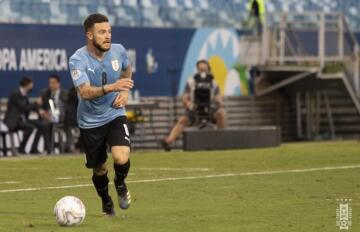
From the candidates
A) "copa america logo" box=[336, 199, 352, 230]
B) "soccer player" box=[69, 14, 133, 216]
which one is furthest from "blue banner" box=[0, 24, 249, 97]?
"soccer player" box=[69, 14, 133, 216]

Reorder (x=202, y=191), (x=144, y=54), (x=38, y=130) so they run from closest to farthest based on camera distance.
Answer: (x=202, y=191), (x=38, y=130), (x=144, y=54)

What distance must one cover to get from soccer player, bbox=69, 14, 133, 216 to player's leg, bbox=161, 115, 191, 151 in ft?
47.3

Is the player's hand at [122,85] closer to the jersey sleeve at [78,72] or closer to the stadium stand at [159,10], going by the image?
the jersey sleeve at [78,72]

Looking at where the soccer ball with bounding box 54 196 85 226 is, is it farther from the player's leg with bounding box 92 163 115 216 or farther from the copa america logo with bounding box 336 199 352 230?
the copa america logo with bounding box 336 199 352 230

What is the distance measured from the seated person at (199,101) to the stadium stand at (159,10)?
360 centimetres

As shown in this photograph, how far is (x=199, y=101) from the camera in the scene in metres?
27.6

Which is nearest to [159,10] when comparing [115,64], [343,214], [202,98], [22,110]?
[202,98]

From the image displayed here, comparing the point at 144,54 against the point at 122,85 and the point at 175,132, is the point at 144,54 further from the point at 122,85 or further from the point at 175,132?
the point at 122,85

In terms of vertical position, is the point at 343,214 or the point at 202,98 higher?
the point at 343,214

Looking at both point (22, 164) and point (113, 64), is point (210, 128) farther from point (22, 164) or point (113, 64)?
point (113, 64)

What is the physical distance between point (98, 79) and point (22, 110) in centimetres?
1377

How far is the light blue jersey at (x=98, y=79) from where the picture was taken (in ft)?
39.3

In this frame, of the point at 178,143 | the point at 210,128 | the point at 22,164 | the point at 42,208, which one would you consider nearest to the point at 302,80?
the point at 178,143

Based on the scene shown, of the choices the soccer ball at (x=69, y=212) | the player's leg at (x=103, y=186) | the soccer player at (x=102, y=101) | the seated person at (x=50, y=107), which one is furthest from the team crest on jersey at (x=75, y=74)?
the seated person at (x=50, y=107)
